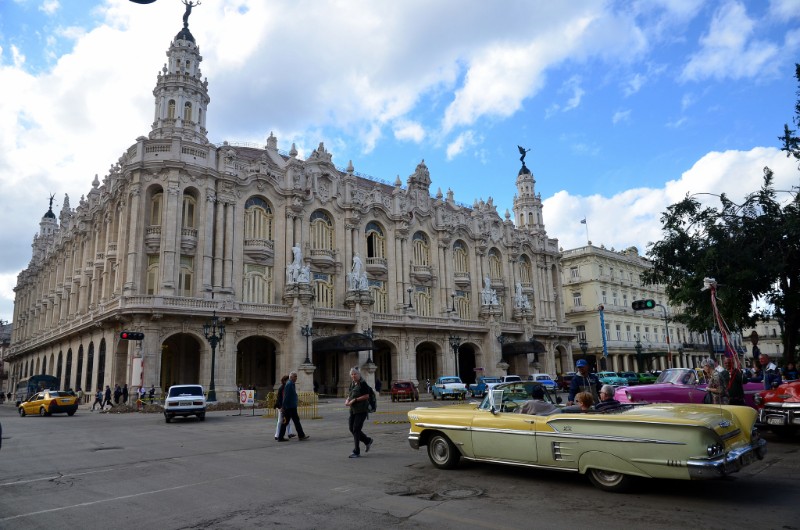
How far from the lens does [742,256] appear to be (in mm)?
20234

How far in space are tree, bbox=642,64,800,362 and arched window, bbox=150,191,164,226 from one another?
31115mm

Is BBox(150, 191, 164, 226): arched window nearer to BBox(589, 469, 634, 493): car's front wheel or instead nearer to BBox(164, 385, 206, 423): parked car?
BBox(164, 385, 206, 423): parked car

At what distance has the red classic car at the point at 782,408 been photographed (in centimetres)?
1088

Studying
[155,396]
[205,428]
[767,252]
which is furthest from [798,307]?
[155,396]

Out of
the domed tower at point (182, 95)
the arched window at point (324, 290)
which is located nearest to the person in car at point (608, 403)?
the arched window at point (324, 290)

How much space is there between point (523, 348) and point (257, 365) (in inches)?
987

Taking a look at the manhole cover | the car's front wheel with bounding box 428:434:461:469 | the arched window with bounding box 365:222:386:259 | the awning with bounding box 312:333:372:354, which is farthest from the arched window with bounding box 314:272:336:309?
the manhole cover

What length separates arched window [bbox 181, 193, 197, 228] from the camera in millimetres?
37088

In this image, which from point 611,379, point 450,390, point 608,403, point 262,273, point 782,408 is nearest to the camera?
point 608,403

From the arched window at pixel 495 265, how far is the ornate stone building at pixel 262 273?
9.6 inches

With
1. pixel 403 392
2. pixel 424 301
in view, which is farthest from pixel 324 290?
pixel 403 392

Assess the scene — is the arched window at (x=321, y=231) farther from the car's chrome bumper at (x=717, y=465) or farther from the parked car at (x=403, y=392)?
the car's chrome bumper at (x=717, y=465)

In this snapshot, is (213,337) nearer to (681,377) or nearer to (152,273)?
(152,273)

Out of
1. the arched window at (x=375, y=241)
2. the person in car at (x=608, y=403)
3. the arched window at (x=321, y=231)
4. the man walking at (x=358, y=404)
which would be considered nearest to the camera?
the person in car at (x=608, y=403)
